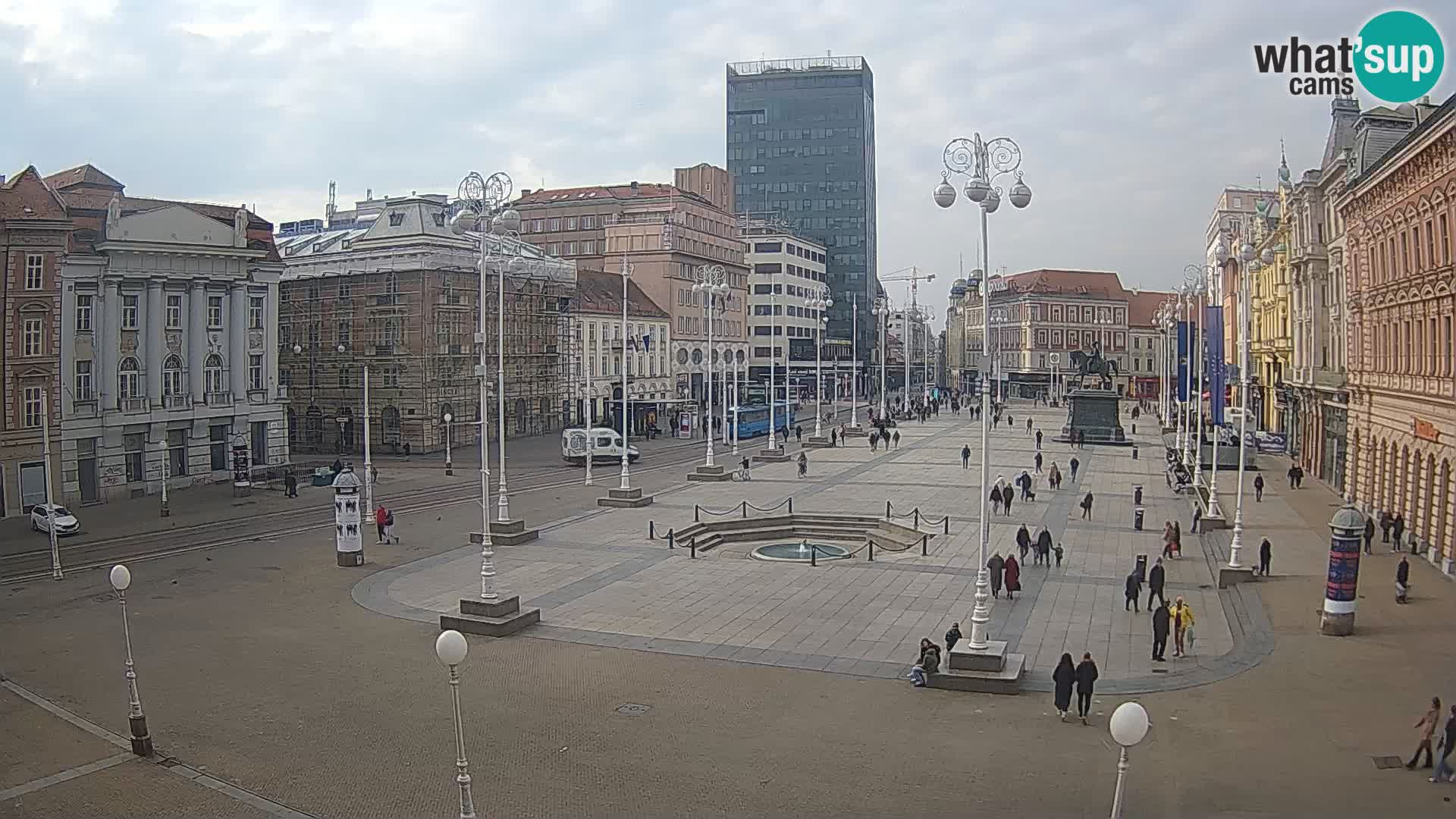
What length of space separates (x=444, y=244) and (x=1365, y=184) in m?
51.5

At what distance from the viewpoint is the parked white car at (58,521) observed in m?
38.3

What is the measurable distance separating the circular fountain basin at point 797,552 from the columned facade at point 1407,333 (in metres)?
16.7

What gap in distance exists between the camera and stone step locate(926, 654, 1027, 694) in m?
19.9

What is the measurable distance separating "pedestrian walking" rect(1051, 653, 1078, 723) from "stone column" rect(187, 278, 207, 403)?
45703mm

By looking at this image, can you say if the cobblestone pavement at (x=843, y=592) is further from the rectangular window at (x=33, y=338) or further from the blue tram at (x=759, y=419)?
the blue tram at (x=759, y=419)

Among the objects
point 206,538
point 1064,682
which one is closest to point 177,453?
point 206,538

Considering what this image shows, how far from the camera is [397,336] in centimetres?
7106

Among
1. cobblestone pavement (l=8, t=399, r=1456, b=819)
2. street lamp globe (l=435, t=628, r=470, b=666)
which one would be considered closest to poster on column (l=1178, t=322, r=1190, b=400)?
cobblestone pavement (l=8, t=399, r=1456, b=819)

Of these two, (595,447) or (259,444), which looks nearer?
(259,444)

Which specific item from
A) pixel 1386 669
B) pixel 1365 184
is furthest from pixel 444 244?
pixel 1386 669

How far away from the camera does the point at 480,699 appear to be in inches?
772

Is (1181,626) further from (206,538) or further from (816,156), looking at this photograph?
(816,156)

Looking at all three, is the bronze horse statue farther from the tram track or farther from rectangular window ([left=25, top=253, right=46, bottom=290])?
rectangular window ([left=25, top=253, right=46, bottom=290])

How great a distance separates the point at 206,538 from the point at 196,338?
59.2ft
